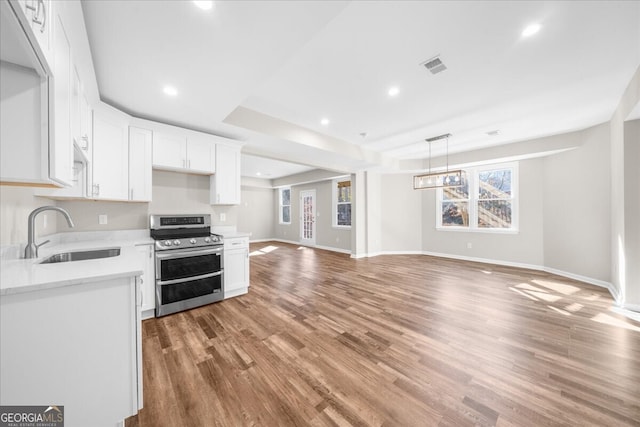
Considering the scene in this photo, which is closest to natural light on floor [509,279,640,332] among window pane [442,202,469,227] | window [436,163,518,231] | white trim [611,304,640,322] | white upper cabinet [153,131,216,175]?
white trim [611,304,640,322]

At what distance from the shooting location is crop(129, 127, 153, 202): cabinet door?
9.39 ft

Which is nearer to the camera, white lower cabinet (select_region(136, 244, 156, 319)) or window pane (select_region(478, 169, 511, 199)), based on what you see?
white lower cabinet (select_region(136, 244, 156, 319))

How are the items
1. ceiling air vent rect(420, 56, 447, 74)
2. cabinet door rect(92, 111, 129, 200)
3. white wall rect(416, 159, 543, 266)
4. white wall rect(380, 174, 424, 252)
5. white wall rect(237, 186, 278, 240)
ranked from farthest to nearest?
white wall rect(237, 186, 278, 240)
white wall rect(380, 174, 424, 252)
white wall rect(416, 159, 543, 266)
cabinet door rect(92, 111, 129, 200)
ceiling air vent rect(420, 56, 447, 74)

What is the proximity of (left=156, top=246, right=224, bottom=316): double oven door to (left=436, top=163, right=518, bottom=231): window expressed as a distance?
230 inches

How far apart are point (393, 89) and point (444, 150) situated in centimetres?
339

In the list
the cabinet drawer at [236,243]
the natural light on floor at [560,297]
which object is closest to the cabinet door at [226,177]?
the cabinet drawer at [236,243]

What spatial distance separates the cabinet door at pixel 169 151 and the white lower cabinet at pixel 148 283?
1.11 meters

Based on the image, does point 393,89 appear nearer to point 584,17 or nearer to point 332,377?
point 584,17

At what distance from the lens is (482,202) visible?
5816mm

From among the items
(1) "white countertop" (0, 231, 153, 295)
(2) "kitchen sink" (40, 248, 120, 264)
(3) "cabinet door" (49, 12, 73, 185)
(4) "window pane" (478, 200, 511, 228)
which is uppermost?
(3) "cabinet door" (49, 12, 73, 185)

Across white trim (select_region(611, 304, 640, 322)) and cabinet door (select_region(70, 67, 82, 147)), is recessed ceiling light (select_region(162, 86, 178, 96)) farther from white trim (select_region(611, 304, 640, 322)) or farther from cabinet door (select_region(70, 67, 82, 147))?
white trim (select_region(611, 304, 640, 322))

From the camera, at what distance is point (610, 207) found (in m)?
3.80

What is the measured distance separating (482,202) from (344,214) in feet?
12.3

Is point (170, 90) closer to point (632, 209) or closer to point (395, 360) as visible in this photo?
point (395, 360)
